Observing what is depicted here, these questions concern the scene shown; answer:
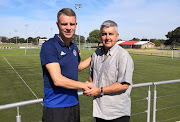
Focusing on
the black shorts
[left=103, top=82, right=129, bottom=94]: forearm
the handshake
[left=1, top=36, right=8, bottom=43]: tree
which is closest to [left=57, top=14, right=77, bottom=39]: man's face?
the handshake

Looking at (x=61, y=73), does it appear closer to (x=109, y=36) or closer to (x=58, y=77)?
(x=58, y=77)

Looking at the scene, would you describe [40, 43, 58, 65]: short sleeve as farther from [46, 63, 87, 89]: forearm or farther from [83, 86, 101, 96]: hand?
[83, 86, 101, 96]: hand

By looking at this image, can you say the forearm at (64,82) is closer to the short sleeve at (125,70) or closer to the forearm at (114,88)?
the forearm at (114,88)

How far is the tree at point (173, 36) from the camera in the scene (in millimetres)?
62891

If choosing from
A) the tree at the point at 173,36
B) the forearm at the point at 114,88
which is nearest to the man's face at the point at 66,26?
the forearm at the point at 114,88

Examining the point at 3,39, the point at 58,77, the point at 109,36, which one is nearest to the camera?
the point at 58,77

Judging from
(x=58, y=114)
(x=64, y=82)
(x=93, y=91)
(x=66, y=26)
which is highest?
(x=66, y=26)

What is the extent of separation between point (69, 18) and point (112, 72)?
2.56ft

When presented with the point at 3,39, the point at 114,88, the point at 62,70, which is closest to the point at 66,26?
the point at 62,70

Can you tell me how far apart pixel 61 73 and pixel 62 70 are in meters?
0.04

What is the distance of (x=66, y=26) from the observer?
1.99m

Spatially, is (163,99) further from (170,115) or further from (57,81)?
(57,81)

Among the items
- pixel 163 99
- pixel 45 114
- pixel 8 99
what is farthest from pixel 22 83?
pixel 45 114

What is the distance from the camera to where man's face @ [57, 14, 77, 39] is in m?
1.97
